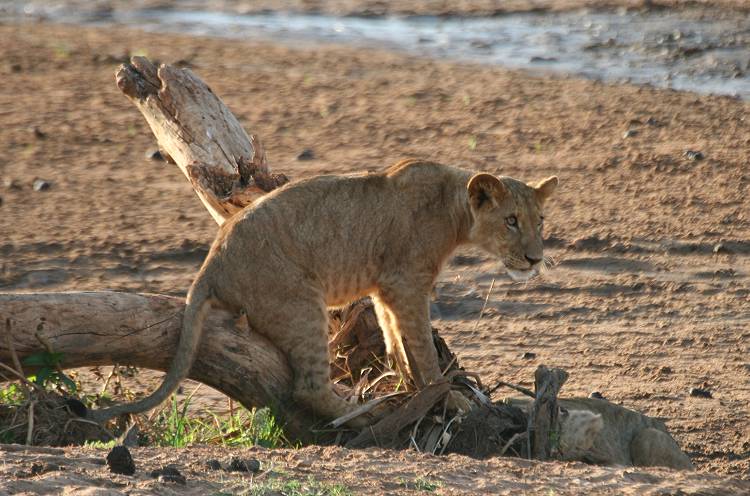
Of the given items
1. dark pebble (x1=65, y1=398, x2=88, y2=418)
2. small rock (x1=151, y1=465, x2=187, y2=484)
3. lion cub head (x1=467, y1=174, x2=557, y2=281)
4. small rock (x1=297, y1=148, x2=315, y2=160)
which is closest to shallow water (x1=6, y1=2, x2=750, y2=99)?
small rock (x1=297, y1=148, x2=315, y2=160)

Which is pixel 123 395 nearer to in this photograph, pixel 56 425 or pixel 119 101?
pixel 56 425

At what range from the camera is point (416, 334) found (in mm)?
7125

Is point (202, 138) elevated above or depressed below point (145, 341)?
A: above

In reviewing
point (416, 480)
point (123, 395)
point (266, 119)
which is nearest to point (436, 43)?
point (266, 119)

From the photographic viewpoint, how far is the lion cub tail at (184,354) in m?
6.45

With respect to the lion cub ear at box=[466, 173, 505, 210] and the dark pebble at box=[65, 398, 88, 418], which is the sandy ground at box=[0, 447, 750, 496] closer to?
the dark pebble at box=[65, 398, 88, 418]

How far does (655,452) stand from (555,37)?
39.0 feet

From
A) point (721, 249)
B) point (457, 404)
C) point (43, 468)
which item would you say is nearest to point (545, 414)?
point (457, 404)

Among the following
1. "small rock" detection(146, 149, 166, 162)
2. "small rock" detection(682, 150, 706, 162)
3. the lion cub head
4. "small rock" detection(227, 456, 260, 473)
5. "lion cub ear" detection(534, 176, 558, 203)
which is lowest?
"small rock" detection(227, 456, 260, 473)

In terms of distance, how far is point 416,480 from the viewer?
18.8ft

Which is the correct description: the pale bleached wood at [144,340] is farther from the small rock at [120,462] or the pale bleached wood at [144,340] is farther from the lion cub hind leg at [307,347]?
the small rock at [120,462]

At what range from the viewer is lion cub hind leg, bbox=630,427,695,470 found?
714 cm

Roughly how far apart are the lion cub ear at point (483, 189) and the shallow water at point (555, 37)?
816 centimetres

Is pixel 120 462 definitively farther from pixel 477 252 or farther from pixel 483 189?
pixel 477 252
